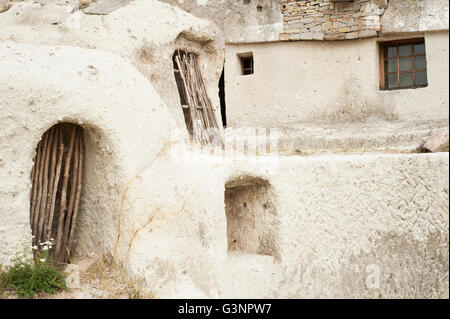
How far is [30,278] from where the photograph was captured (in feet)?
13.3

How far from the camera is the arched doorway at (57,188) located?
4.61 m

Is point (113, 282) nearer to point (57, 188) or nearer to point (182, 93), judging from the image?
point (57, 188)

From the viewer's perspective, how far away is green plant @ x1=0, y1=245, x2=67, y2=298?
13.2 feet

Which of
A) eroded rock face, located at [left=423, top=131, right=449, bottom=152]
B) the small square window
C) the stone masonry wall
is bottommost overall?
eroded rock face, located at [left=423, top=131, right=449, bottom=152]

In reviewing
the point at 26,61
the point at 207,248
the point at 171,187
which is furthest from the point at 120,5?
the point at 207,248

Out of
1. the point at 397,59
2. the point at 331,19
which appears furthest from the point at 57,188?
the point at 397,59

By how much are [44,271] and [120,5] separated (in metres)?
3.57

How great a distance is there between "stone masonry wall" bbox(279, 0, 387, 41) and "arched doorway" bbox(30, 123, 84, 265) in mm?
6616

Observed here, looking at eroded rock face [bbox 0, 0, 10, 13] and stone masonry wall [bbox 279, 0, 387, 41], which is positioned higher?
stone masonry wall [bbox 279, 0, 387, 41]

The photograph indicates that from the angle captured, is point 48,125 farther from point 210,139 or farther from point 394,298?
point 394,298

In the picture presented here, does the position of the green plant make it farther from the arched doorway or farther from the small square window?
the small square window

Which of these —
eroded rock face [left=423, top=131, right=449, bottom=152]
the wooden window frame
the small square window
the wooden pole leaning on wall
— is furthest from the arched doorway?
the wooden window frame

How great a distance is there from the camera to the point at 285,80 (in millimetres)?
10570

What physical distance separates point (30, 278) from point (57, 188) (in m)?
1.07
